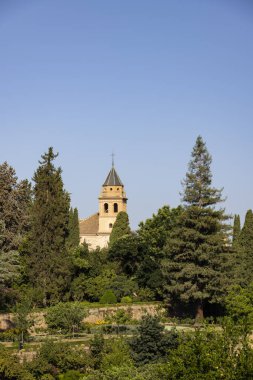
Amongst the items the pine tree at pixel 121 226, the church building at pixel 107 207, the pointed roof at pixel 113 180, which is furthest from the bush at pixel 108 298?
the pointed roof at pixel 113 180

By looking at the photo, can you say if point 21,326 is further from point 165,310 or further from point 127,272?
point 127,272

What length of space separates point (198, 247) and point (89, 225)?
4794cm

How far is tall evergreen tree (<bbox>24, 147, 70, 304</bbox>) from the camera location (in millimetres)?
42312

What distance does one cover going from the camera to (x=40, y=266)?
4234cm

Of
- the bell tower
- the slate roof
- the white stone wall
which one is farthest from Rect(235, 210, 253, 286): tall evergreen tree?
the slate roof

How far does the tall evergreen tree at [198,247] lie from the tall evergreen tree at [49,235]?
6.74m

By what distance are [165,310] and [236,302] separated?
8.80 m

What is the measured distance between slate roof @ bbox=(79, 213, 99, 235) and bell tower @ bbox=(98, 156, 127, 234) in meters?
1.26

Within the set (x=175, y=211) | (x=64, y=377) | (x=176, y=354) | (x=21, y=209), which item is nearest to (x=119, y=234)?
(x=175, y=211)

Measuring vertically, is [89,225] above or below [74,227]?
above

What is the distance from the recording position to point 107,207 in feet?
290

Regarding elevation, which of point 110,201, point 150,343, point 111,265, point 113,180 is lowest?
point 150,343

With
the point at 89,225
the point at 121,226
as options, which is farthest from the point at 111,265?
the point at 89,225

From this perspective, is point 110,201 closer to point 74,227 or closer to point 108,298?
point 74,227
